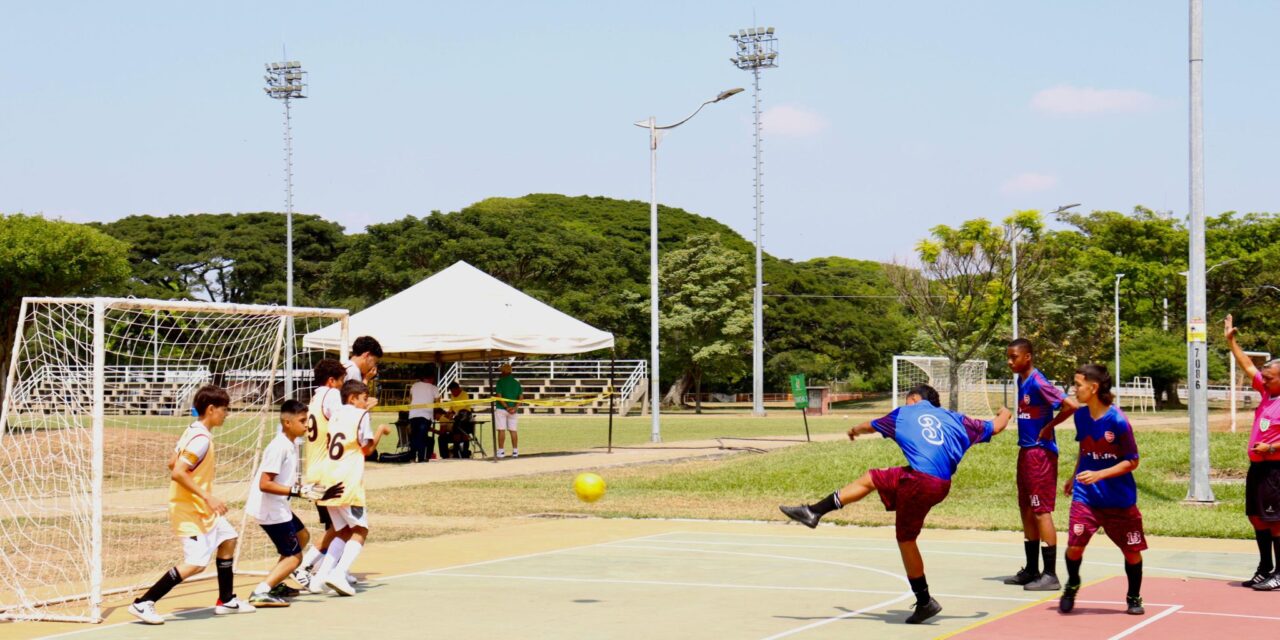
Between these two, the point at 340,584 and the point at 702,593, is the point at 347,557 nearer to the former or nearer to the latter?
the point at 340,584

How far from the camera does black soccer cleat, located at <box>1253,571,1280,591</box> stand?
1116cm

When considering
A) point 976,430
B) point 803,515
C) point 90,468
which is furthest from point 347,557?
point 976,430

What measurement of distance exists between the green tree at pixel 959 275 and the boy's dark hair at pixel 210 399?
159 feet

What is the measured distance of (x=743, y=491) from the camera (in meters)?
21.5

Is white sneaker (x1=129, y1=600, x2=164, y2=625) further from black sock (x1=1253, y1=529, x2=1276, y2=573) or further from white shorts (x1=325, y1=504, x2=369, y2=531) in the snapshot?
black sock (x1=1253, y1=529, x2=1276, y2=573)

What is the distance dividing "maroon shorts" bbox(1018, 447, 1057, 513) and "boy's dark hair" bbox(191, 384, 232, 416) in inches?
246

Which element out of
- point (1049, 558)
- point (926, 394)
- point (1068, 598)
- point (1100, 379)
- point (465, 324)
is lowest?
point (1068, 598)

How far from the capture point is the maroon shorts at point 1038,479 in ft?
37.3

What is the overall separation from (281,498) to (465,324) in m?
17.2

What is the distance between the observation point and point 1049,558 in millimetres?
11414

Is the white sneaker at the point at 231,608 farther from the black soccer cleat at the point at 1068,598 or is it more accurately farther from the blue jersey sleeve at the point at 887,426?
the black soccer cleat at the point at 1068,598

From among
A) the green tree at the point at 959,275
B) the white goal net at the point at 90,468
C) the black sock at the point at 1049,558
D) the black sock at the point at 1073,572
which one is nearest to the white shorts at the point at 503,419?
the white goal net at the point at 90,468

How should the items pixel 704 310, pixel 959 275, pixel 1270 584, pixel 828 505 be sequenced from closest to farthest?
1. pixel 828 505
2. pixel 1270 584
3. pixel 959 275
4. pixel 704 310

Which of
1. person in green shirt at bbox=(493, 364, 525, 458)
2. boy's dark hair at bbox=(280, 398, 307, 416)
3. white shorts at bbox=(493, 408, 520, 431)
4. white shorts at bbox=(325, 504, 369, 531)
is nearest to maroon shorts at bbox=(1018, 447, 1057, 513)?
white shorts at bbox=(325, 504, 369, 531)
